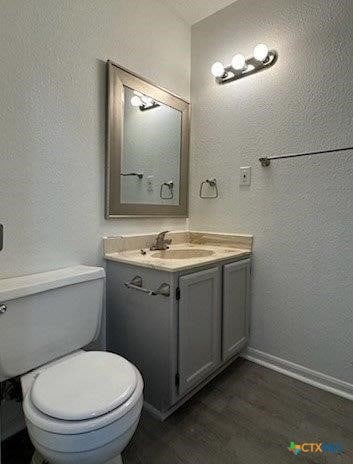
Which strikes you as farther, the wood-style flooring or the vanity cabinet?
the vanity cabinet

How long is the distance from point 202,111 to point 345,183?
1.10 metres

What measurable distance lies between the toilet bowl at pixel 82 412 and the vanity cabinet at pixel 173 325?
33cm

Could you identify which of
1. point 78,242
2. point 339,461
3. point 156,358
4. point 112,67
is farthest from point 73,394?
point 112,67

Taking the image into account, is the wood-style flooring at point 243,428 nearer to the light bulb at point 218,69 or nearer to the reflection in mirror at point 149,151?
the reflection in mirror at point 149,151

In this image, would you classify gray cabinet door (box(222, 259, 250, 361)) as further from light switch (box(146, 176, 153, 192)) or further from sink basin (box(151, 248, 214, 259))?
light switch (box(146, 176, 153, 192))

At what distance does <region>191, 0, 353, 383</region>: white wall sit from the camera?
146 cm

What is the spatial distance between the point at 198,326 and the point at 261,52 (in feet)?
5.31

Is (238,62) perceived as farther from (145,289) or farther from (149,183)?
(145,289)

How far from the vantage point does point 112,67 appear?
4.88 ft

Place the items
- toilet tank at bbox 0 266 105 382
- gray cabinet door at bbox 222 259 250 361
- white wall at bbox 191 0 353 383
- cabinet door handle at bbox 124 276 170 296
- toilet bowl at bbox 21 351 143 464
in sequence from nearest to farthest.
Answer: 1. toilet bowl at bbox 21 351 143 464
2. toilet tank at bbox 0 266 105 382
3. cabinet door handle at bbox 124 276 170 296
4. white wall at bbox 191 0 353 383
5. gray cabinet door at bbox 222 259 250 361

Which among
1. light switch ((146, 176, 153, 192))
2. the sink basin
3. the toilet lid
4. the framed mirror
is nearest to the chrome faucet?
the sink basin

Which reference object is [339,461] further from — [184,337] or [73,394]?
[73,394]

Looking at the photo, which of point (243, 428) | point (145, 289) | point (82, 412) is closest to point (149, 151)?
point (145, 289)

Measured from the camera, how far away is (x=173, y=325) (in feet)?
4.10
